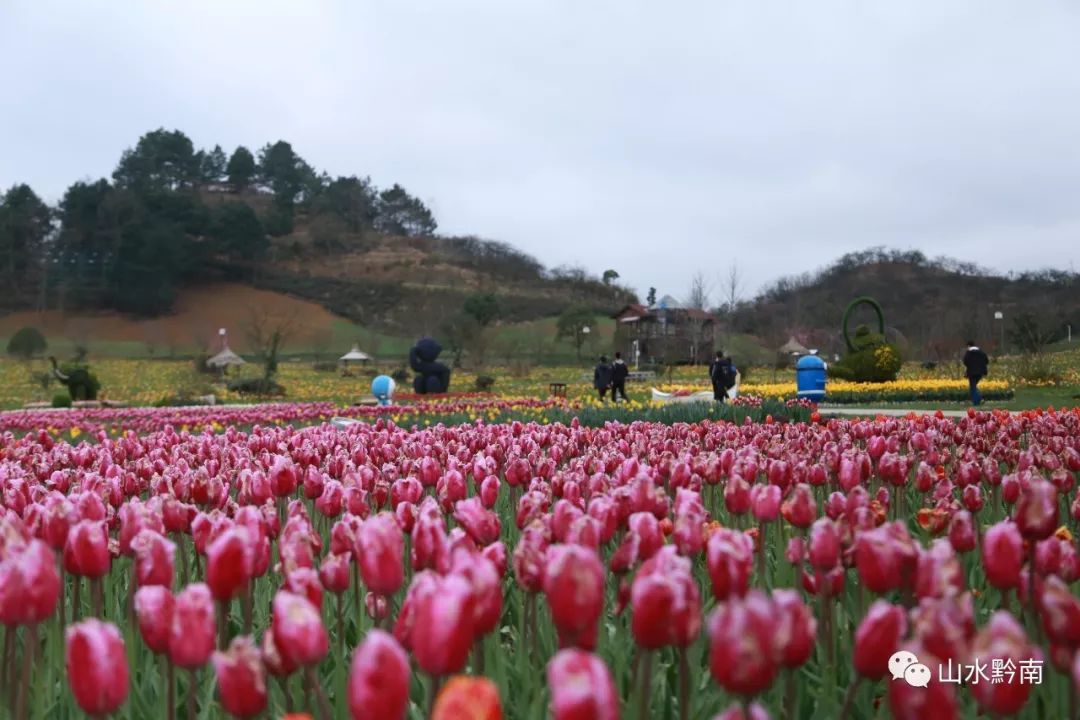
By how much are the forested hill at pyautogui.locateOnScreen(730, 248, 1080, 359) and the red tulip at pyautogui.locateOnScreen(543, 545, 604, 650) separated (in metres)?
Result: 31.7

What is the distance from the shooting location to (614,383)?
2039 cm

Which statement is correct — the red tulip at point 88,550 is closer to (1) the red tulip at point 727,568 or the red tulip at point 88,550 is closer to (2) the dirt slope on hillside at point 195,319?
(1) the red tulip at point 727,568

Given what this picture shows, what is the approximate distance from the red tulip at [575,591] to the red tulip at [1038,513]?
44.4 inches

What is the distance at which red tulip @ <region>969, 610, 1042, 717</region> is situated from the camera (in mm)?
1154

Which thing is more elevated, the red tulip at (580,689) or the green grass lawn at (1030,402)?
the red tulip at (580,689)

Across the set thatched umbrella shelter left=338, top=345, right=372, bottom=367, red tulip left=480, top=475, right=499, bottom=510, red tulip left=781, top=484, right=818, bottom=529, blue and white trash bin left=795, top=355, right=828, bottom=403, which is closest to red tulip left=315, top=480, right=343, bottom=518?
red tulip left=480, top=475, right=499, bottom=510

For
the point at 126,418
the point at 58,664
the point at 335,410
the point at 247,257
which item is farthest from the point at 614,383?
the point at 247,257

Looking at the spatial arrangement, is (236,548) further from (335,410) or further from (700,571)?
(335,410)

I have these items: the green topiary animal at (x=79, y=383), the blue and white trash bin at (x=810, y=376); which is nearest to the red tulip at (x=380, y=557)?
the blue and white trash bin at (x=810, y=376)

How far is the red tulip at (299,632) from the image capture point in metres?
1.44

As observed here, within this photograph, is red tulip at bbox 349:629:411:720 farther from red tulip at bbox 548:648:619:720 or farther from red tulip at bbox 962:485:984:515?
red tulip at bbox 962:485:984:515

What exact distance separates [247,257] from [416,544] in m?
88.1

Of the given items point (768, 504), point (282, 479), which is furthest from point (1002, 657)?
point (282, 479)

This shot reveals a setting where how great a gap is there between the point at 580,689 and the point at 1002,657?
59 cm
